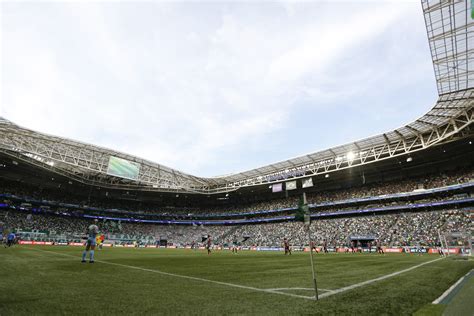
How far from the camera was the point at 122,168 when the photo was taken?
1783 inches

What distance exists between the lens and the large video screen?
44.0m

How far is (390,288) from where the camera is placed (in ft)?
21.8

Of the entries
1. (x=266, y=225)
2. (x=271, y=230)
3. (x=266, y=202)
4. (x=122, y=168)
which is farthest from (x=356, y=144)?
(x=122, y=168)

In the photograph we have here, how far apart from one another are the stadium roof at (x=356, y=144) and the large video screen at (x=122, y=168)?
36.8 inches

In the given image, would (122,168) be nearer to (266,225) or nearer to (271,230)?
(271,230)

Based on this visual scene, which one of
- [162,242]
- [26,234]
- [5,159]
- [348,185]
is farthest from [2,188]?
[348,185]

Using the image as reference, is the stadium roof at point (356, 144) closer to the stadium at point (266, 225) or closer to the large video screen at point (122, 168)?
the stadium at point (266, 225)

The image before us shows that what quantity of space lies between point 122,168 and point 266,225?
113ft

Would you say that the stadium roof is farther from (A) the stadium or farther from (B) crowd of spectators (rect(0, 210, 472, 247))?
(B) crowd of spectators (rect(0, 210, 472, 247))

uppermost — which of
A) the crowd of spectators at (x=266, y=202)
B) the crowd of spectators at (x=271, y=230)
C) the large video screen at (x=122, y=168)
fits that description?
the large video screen at (x=122, y=168)

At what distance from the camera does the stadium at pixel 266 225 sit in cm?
538

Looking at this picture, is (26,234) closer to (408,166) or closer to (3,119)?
(3,119)

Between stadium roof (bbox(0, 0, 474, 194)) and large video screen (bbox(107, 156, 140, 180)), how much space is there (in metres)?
0.93

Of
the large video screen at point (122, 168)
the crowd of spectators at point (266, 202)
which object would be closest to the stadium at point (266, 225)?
the large video screen at point (122, 168)
